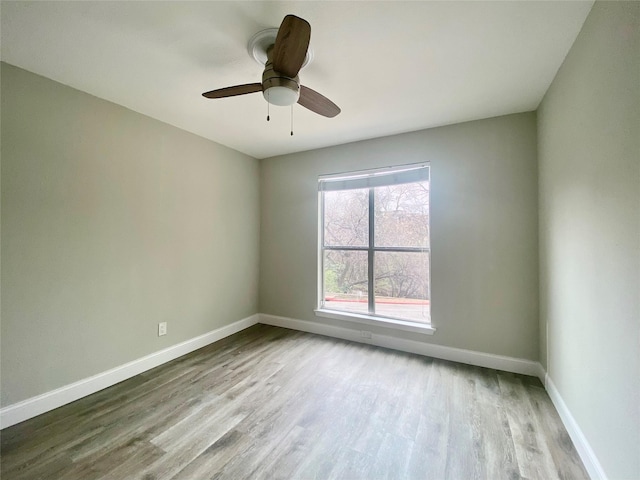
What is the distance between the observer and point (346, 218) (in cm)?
341

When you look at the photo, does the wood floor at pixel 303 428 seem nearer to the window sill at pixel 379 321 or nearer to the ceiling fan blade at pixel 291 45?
the window sill at pixel 379 321

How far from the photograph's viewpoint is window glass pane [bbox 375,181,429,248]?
2920mm

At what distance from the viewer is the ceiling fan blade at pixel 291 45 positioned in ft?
3.83

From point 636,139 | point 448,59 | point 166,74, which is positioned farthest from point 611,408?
point 166,74

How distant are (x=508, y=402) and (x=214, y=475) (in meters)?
2.11

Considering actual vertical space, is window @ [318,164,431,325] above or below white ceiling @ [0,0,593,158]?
below

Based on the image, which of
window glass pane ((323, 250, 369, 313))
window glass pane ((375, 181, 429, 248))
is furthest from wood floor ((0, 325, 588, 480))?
window glass pane ((375, 181, 429, 248))

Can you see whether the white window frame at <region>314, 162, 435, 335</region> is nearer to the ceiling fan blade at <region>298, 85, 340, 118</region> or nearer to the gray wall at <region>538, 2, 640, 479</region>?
the gray wall at <region>538, 2, 640, 479</region>

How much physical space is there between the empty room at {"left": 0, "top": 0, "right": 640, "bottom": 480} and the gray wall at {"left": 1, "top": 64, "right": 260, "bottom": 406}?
0.02m

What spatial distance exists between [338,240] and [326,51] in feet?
7.19

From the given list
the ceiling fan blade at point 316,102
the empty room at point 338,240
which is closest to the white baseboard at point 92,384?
the empty room at point 338,240

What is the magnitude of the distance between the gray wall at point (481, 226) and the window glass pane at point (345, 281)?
0.33 m

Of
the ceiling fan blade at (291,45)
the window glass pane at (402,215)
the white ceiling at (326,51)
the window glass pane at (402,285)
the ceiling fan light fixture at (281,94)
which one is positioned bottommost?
the window glass pane at (402,285)

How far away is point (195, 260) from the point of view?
302 cm
